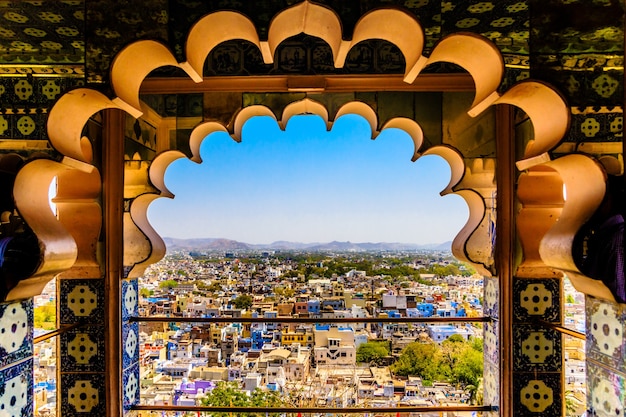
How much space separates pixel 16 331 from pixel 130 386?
1178 millimetres

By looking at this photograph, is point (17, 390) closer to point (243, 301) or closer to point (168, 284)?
point (168, 284)

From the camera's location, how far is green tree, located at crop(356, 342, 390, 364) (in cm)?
305

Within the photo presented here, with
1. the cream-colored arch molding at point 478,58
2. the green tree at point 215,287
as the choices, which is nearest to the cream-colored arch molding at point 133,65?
the cream-colored arch molding at point 478,58

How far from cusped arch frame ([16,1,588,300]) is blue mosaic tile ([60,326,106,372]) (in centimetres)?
93

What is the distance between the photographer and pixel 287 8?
6.05 ft

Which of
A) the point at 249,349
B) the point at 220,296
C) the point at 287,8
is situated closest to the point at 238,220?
the point at 220,296

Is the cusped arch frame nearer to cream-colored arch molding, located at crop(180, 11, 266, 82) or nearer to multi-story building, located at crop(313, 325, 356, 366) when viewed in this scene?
cream-colored arch molding, located at crop(180, 11, 266, 82)

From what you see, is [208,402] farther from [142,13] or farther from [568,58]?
[568,58]

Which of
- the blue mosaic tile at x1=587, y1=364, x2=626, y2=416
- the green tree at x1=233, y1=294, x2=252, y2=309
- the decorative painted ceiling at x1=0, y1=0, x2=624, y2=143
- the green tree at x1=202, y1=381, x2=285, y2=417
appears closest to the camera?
the blue mosaic tile at x1=587, y1=364, x2=626, y2=416

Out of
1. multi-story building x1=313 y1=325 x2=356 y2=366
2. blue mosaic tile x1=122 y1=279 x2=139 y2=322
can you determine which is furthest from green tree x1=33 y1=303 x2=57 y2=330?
multi-story building x1=313 y1=325 x2=356 y2=366

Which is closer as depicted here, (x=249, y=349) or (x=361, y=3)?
(x=361, y=3)

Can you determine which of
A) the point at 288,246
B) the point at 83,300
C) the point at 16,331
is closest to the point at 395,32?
the point at 288,246

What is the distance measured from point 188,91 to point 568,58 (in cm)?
235

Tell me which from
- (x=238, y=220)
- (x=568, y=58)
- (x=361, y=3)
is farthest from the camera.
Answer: (x=238, y=220)
